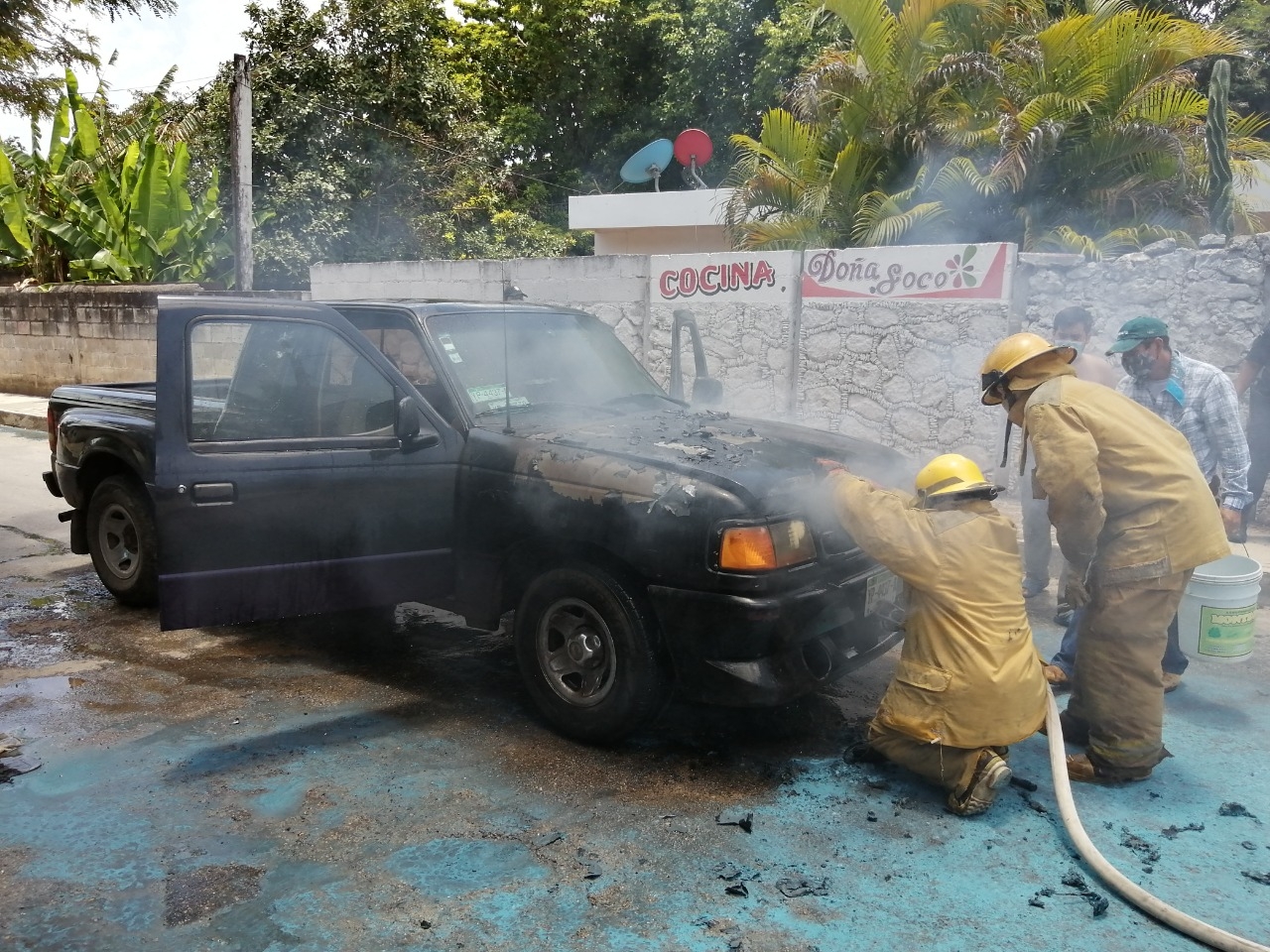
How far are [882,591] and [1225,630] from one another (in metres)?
1.47

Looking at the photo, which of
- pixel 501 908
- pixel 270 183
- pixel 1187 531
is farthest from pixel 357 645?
pixel 270 183

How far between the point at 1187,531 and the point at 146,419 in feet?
16.4

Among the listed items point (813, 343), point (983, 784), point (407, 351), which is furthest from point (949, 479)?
point (813, 343)

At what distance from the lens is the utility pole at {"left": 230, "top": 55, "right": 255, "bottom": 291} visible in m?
14.0

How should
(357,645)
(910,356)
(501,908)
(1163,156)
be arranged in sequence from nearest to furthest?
(501,908), (357,645), (910,356), (1163,156)

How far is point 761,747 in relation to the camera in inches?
→ 159

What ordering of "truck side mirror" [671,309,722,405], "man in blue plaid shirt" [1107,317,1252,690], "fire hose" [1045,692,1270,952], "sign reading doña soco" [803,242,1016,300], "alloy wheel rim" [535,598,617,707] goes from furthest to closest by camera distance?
"sign reading doña soco" [803,242,1016,300], "truck side mirror" [671,309,722,405], "man in blue plaid shirt" [1107,317,1252,690], "alloy wheel rim" [535,598,617,707], "fire hose" [1045,692,1270,952]

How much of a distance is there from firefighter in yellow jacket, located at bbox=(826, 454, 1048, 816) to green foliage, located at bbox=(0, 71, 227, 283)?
15.7 m

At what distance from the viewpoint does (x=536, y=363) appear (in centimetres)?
486

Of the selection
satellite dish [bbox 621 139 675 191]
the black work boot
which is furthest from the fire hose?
satellite dish [bbox 621 139 675 191]

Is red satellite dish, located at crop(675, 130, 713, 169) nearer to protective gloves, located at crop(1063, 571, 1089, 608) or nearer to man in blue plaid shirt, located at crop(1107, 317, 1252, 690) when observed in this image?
man in blue plaid shirt, located at crop(1107, 317, 1252, 690)

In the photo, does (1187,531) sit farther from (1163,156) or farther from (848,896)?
(1163,156)

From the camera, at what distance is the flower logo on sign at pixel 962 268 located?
8.41 metres

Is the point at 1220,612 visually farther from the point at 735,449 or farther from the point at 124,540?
the point at 124,540
